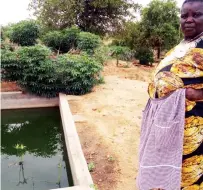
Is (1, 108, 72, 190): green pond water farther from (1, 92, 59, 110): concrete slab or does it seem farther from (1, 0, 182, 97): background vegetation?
(1, 0, 182, 97): background vegetation

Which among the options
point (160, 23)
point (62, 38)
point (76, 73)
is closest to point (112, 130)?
point (76, 73)

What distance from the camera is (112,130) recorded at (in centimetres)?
507

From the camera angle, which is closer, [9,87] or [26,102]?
[26,102]

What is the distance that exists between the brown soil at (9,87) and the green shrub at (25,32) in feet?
14.2

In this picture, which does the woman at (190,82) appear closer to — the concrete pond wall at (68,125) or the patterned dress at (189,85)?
the patterned dress at (189,85)

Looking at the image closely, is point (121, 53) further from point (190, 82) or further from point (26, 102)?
point (190, 82)

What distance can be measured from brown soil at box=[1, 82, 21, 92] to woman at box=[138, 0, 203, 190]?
290 inches

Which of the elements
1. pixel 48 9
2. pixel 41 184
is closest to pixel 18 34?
pixel 48 9

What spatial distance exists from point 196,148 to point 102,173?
2188 mm

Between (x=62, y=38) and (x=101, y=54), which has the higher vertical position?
(x=62, y=38)

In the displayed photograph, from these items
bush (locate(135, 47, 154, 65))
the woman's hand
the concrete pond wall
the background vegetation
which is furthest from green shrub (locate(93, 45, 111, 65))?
the woman's hand

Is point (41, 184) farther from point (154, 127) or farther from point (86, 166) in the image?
point (154, 127)

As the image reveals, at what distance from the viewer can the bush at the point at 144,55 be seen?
45.4ft

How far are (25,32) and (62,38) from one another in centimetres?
171
